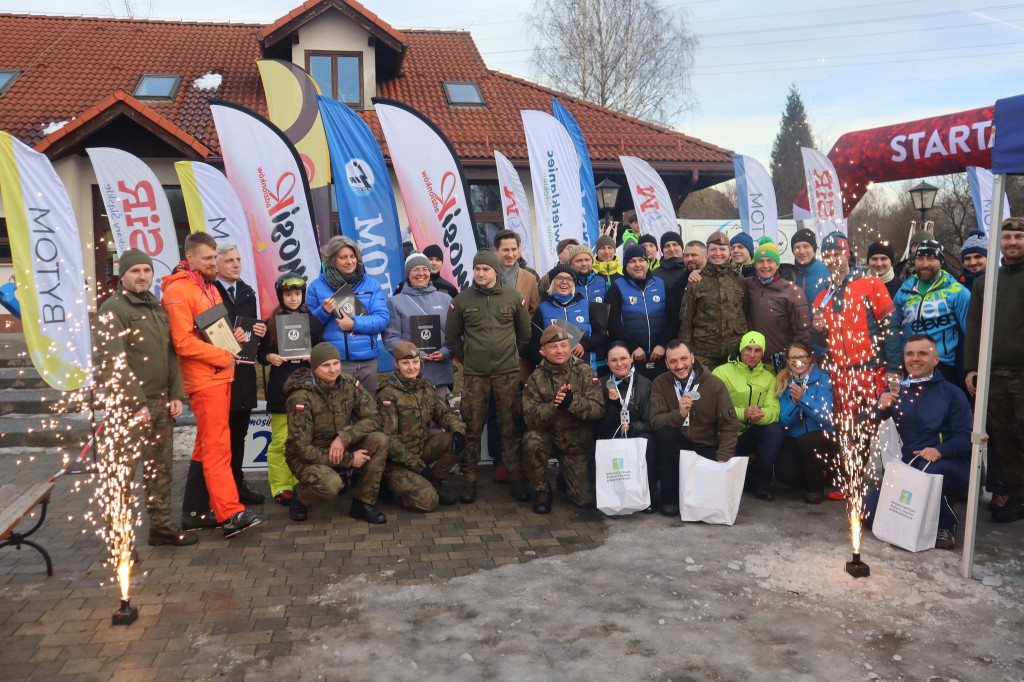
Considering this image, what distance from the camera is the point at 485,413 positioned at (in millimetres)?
6750

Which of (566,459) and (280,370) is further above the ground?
(280,370)

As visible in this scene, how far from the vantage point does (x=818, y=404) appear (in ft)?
21.5

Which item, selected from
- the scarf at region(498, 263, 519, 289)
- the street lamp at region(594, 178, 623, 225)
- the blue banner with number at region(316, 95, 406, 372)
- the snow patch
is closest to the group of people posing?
the scarf at region(498, 263, 519, 289)

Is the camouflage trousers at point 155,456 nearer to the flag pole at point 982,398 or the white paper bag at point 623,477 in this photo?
Result: the white paper bag at point 623,477

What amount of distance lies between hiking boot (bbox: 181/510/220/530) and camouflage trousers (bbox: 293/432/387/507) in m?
0.64

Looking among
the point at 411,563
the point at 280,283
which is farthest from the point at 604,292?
the point at 411,563

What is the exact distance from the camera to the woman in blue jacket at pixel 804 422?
6.46m

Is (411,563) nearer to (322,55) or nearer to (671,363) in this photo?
(671,363)

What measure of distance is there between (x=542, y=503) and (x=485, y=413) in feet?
3.14

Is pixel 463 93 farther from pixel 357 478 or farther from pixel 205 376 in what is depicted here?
pixel 205 376

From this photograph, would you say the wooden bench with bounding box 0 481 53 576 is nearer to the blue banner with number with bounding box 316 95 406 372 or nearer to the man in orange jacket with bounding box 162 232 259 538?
the man in orange jacket with bounding box 162 232 259 538

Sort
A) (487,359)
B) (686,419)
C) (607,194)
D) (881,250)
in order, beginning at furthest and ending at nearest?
(607,194)
(881,250)
(487,359)
(686,419)

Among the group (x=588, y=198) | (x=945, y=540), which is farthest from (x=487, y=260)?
(x=588, y=198)

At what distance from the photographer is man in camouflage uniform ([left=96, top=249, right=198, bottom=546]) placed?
513 cm
